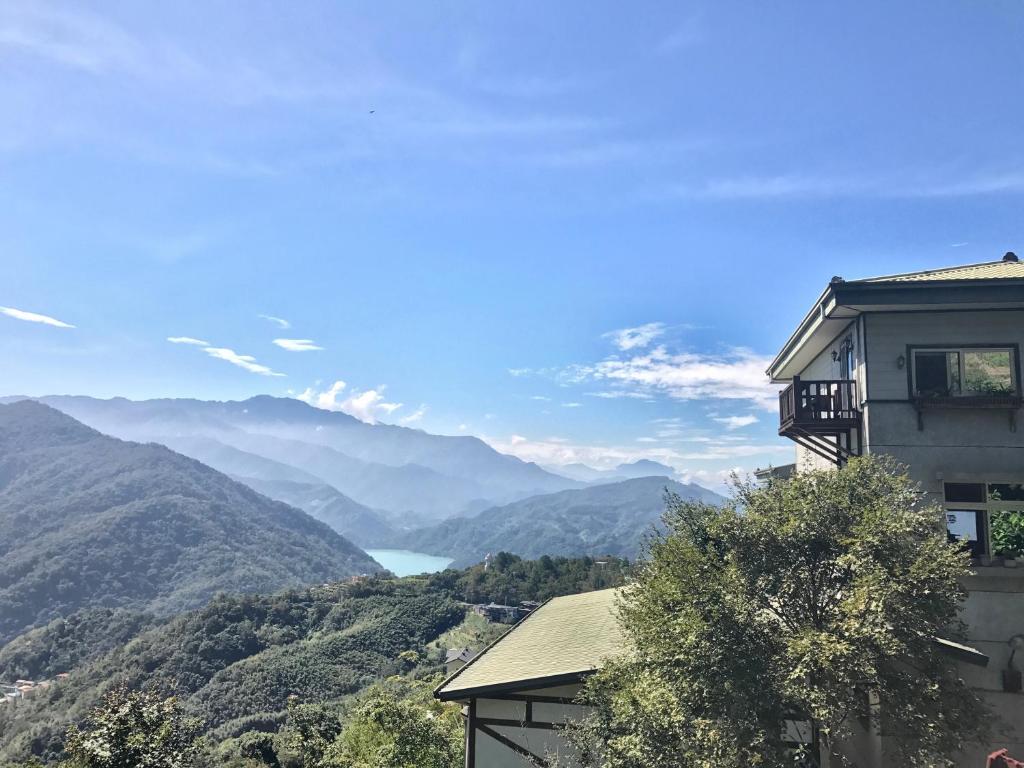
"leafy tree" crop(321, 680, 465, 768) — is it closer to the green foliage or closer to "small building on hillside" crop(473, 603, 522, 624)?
"small building on hillside" crop(473, 603, 522, 624)

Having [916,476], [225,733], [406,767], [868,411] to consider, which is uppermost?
[868,411]

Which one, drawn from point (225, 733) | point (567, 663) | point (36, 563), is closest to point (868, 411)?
point (567, 663)

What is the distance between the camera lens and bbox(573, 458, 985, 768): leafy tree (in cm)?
768

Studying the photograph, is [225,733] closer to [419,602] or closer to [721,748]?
[419,602]

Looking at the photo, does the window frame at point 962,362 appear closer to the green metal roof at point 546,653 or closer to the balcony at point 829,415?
the balcony at point 829,415

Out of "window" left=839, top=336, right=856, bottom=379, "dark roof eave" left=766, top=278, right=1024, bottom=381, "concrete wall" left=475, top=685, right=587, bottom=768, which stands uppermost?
"dark roof eave" left=766, top=278, right=1024, bottom=381

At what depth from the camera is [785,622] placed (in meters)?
8.62

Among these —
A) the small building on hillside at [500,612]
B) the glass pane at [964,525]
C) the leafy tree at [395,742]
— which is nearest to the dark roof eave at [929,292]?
the glass pane at [964,525]

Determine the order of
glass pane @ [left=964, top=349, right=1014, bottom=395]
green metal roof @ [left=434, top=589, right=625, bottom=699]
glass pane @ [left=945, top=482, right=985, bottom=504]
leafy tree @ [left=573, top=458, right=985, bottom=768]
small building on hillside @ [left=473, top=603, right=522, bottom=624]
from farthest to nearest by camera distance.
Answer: small building on hillside @ [left=473, top=603, right=522, bottom=624] → glass pane @ [left=964, top=349, right=1014, bottom=395] → glass pane @ [left=945, top=482, right=985, bottom=504] → green metal roof @ [left=434, top=589, right=625, bottom=699] → leafy tree @ [left=573, top=458, right=985, bottom=768]

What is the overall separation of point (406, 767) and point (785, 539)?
420 inches

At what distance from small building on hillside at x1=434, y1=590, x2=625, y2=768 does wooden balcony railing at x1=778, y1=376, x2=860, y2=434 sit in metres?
5.82

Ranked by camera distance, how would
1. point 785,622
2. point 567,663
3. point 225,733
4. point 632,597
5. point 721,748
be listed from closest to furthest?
point 721,748 < point 785,622 < point 632,597 < point 567,663 < point 225,733

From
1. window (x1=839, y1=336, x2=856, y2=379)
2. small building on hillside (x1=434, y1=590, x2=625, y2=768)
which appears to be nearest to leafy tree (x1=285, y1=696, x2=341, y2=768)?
small building on hillside (x1=434, y1=590, x2=625, y2=768)

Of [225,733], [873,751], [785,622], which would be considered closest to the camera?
[785,622]
